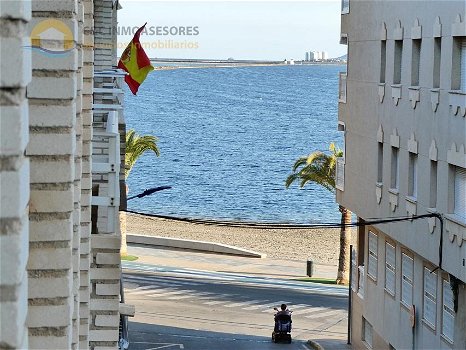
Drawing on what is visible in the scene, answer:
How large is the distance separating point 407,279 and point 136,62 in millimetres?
8814

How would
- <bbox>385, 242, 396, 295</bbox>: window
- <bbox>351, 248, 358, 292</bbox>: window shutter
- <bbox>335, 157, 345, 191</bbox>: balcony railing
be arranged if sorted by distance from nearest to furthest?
<bbox>385, 242, 396, 295</bbox>: window → <bbox>335, 157, 345, 191</bbox>: balcony railing → <bbox>351, 248, 358, 292</bbox>: window shutter

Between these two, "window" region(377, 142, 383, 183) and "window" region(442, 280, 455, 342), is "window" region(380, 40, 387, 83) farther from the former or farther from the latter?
"window" region(442, 280, 455, 342)

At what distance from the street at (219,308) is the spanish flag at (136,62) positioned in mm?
13633

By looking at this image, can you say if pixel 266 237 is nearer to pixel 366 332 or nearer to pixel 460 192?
Result: pixel 366 332

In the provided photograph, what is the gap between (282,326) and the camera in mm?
41500

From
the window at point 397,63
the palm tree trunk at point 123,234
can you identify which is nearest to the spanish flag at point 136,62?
the window at point 397,63

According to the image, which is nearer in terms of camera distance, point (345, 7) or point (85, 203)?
point (85, 203)

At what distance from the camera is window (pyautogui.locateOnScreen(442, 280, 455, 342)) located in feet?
86.4

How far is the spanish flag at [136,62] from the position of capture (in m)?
27.4

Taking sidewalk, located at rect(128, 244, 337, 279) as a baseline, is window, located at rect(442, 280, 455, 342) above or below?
above

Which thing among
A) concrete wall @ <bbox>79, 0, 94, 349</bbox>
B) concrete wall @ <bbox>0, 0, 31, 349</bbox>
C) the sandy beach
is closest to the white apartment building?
concrete wall @ <bbox>79, 0, 94, 349</bbox>

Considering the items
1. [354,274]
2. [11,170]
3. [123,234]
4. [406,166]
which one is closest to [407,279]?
[406,166]

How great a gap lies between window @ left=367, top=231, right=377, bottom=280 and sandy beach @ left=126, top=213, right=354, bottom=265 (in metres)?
35.4

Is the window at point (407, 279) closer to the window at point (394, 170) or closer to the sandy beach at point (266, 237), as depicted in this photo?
the window at point (394, 170)
